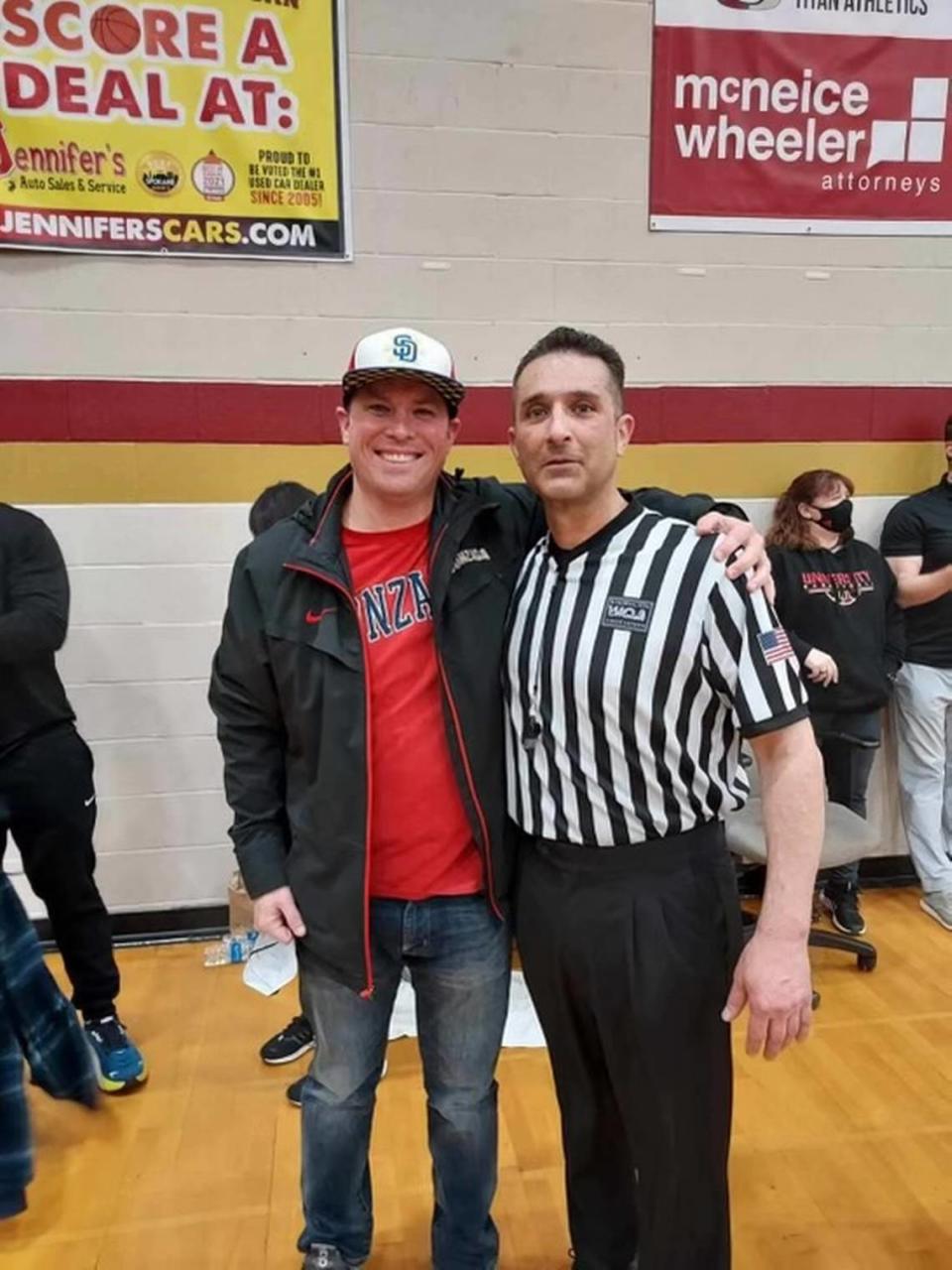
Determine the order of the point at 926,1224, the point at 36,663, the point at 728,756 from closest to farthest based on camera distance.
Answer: the point at 728,756, the point at 926,1224, the point at 36,663

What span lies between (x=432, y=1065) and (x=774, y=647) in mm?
956

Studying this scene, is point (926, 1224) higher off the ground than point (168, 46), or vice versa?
point (168, 46)

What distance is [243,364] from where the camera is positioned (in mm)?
2938

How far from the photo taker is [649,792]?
1.35 meters

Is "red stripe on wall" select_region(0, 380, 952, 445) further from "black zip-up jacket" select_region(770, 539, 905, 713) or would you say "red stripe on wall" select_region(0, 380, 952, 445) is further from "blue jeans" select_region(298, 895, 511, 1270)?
"blue jeans" select_region(298, 895, 511, 1270)

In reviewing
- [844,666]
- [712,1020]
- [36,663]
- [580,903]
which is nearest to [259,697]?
[580,903]

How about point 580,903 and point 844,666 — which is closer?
point 580,903

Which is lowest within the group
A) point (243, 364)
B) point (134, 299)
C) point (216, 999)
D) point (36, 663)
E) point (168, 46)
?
point (216, 999)

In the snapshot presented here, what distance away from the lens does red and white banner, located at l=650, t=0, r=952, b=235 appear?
2.97m

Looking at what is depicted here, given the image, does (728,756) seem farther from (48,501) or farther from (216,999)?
(48,501)

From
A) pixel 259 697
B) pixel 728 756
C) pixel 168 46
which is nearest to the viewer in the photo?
pixel 728 756

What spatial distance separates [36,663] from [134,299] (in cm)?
128

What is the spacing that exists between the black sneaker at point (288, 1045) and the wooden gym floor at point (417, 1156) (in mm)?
41

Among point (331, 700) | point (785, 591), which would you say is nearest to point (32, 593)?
point (331, 700)
